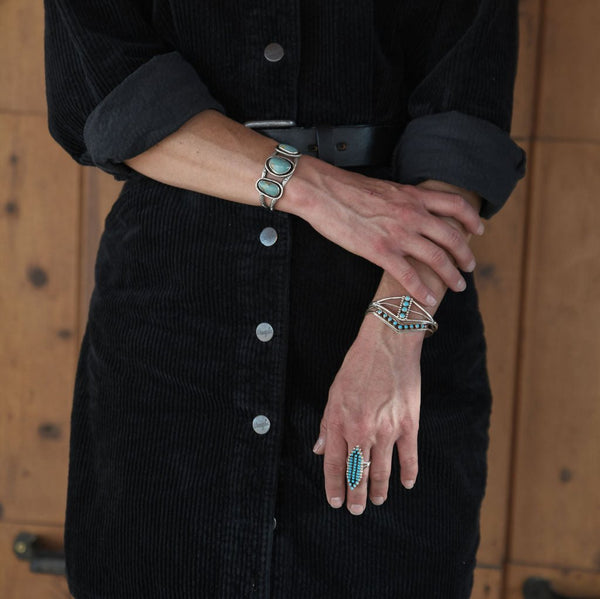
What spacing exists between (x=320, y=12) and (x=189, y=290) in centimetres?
33

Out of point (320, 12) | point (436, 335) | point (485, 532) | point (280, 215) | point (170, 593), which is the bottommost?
point (485, 532)

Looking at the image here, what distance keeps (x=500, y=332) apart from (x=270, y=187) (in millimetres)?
753

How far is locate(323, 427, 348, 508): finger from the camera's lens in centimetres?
68

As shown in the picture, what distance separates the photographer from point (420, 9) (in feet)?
2.47

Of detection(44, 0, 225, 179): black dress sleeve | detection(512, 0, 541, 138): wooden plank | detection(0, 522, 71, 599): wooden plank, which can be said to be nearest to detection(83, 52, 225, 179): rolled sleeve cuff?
detection(44, 0, 225, 179): black dress sleeve

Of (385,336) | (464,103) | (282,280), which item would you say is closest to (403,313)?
(385,336)

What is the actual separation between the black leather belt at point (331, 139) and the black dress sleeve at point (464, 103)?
0.03 metres

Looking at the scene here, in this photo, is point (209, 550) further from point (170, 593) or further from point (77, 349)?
point (77, 349)

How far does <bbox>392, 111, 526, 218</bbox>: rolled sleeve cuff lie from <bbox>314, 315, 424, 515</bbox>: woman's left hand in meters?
0.17

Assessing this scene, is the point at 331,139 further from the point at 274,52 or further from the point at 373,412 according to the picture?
the point at 373,412

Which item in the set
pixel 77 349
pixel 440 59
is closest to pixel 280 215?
pixel 440 59

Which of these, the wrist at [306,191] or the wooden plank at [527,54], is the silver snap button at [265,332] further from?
the wooden plank at [527,54]

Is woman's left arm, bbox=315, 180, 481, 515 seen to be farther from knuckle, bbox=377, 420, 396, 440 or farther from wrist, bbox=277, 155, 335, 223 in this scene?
wrist, bbox=277, 155, 335, 223

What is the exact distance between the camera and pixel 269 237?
0.71 m
